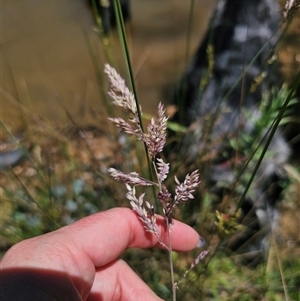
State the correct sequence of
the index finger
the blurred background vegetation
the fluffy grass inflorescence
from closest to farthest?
the fluffy grass inflorescence < the index finger < the blurred background vegetation

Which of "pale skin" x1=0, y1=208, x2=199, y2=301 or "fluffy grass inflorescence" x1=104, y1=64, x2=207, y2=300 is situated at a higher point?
"fluffy grass inflorescence" x1=104, y1=64, x2=207, y2=300

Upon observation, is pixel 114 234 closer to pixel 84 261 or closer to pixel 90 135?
pixel 84 261

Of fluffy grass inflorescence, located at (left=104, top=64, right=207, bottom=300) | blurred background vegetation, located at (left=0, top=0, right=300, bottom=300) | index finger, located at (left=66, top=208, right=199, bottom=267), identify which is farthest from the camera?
blurred background vegetation, located at (left=0, top=0, right=300, bottom=300)

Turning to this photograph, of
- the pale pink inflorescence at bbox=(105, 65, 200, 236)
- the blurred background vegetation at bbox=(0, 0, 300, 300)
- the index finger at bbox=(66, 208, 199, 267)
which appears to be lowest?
the blurred background vegetation at bbox=(0, 0, 300, 300)

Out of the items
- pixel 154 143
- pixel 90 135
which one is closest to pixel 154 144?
pixel 154 143

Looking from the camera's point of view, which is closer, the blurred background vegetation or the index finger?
the index finger

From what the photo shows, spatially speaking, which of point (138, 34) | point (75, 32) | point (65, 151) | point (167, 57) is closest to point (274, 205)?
point (65, 151)

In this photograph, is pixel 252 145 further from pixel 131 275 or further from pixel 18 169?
pixel 18 169

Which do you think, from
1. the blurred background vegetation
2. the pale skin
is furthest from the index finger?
the blurred background vegetation

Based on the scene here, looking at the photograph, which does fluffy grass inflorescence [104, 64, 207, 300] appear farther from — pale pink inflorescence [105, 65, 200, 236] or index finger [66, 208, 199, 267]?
index finger [66, 208, 199, 267]
